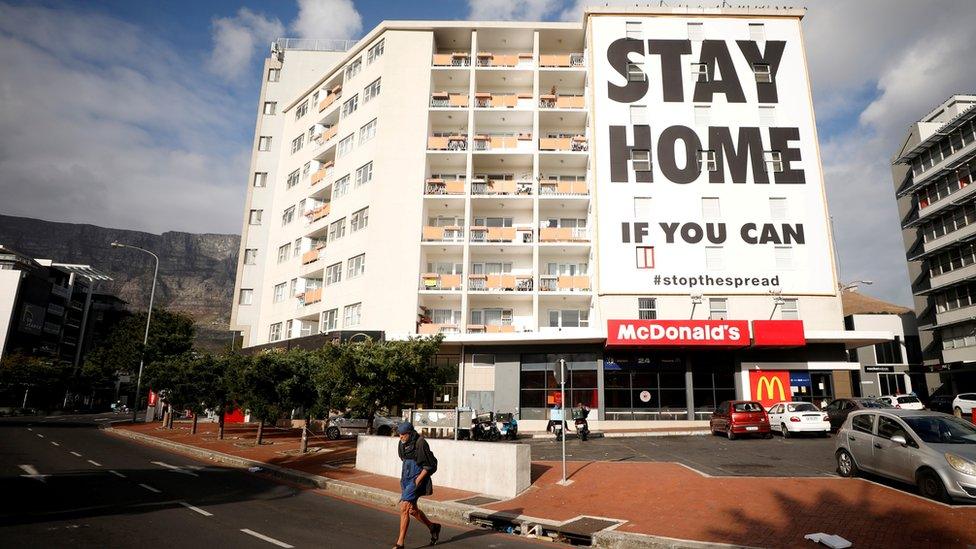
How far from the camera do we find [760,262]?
111 feet

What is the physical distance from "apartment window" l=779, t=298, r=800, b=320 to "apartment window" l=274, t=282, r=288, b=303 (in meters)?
36.7

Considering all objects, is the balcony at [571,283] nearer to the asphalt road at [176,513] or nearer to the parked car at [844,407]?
the parked car at [844,407]

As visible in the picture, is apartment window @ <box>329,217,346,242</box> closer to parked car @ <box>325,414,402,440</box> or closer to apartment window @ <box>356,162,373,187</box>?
apartment window @ <box>356,162,373,187</box>

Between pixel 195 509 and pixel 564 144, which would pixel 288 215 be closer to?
pixel 564 144

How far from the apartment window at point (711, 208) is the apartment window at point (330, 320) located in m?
25.8

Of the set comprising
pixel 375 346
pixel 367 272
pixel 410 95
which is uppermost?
pixel 410 95

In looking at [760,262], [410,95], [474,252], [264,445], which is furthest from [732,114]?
[264,445]

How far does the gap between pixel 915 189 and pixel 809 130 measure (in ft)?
83.4

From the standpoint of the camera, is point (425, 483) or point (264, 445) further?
point (264, 445)

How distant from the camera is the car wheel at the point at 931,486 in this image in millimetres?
9633

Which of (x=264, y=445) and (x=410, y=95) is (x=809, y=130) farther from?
(x=264, y=445)

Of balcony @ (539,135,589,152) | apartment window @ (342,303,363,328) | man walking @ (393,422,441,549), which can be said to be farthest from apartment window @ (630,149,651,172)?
man walking @ (393,422,441,549)

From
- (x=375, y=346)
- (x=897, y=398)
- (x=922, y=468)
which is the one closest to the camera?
(x=922, y=468)

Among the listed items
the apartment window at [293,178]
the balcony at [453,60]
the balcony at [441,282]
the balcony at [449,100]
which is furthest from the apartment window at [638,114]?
the apartment window at [293,178]
